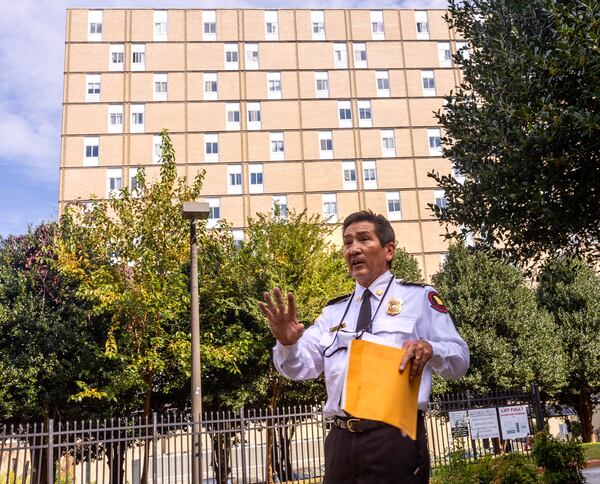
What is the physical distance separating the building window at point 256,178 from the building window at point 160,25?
12.7 metres

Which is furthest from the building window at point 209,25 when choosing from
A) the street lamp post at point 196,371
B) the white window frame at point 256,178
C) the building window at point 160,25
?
the street lamp post at point 196,371

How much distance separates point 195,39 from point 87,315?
113ft

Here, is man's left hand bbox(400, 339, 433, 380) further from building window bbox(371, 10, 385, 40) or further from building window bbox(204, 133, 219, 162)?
building window bbox(371, 10, 385, 40)

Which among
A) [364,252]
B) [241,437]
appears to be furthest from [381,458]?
[241,437]

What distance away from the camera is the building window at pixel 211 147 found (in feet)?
147

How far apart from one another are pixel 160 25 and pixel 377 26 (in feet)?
57.2

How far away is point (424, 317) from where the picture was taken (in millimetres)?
3080

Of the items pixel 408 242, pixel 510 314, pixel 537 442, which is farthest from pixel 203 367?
pixel 408 242

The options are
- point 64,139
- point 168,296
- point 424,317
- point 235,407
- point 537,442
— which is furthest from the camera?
point 64,139

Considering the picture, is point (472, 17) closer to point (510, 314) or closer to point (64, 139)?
point (510, 314)

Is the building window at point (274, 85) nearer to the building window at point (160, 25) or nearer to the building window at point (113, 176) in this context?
the building window at point (160, 25)

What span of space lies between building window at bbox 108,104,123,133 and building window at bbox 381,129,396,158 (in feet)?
65.3

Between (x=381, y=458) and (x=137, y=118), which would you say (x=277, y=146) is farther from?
(x=381, y=458)

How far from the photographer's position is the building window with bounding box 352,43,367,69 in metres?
47.9
